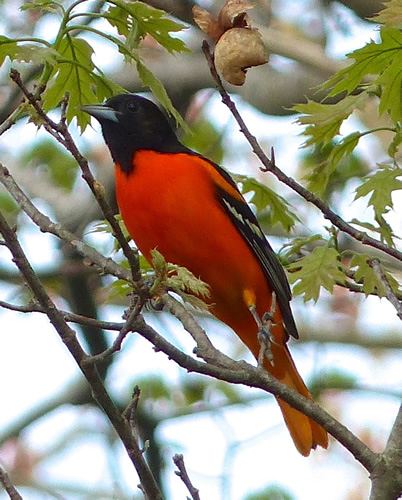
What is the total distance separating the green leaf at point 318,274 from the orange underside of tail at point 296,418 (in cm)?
124

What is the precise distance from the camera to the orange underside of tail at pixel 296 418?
453 centimetres

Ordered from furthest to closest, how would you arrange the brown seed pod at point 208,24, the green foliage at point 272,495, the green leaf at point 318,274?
1. the green foliage at point 272,495
2. the green leaf at point 318,274
3. the brown seed pod at point 208,24

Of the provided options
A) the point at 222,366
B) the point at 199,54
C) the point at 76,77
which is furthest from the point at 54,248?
the point at 222,366

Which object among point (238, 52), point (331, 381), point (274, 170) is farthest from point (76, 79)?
point (331, 381)

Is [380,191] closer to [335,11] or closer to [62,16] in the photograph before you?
[62,16]

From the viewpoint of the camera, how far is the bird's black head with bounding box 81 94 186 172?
13.5 feet

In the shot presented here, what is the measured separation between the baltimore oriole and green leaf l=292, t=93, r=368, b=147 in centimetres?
89

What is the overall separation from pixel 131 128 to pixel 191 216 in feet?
2.07

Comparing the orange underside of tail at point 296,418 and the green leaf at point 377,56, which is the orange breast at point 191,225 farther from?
the green leaf at point 377,56

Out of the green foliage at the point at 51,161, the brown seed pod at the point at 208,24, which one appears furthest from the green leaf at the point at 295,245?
the green foliage at the point at 51,161

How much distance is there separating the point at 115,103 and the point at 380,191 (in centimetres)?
155

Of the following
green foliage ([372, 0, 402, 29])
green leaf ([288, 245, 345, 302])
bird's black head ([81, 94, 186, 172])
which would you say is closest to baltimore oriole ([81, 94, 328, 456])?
bird's black head ([81, 94, 186, 172])

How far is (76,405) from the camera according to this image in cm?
627

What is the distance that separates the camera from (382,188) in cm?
318
